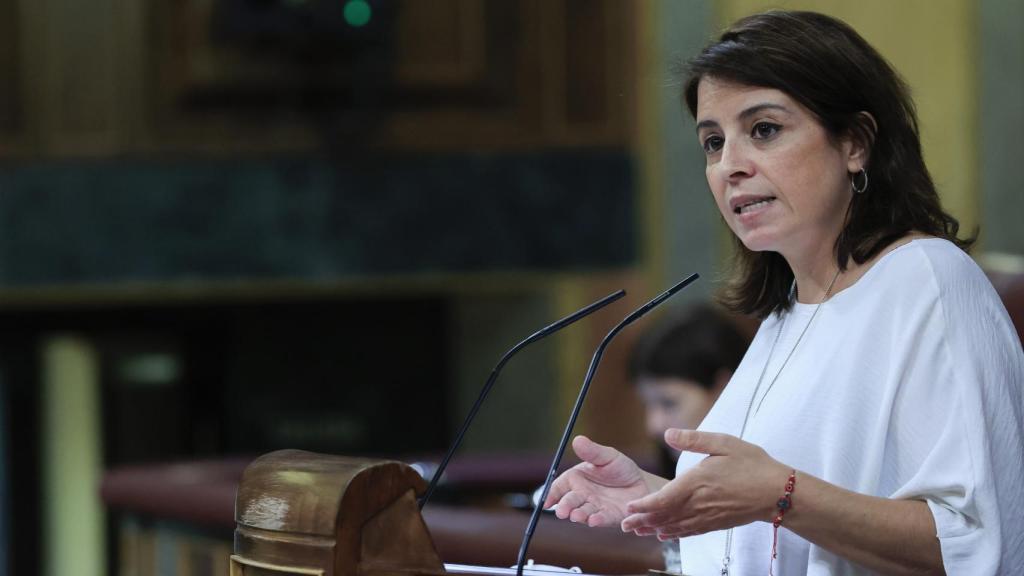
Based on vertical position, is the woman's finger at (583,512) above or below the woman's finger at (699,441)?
below

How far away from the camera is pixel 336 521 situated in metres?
1.38

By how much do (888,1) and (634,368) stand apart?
7.03ft

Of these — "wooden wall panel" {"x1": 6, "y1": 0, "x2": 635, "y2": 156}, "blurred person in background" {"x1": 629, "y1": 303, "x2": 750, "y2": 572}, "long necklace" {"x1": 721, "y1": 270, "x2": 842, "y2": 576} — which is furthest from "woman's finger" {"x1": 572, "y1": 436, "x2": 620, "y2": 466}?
"wooden wall panel" {"x1": 6, "y1": 0, "x2": 635, "y2": 156}

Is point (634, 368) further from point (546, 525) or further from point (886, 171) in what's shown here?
point (886, 171)

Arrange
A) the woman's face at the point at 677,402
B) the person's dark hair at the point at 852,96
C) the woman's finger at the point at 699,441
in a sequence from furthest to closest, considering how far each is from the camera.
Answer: the woman's face at the point at 677,402, the person's dark hair at the point at 852,96, the woman's finger at the point at 699,441

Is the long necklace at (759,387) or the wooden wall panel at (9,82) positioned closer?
the long necklace at (759,387)

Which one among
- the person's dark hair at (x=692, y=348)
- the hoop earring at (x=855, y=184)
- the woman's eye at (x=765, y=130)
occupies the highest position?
the woman's eye at (x=765, y=130)

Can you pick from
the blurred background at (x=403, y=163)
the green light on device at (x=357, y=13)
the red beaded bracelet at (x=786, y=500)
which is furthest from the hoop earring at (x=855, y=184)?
the green light on device at (x=357, y=13)

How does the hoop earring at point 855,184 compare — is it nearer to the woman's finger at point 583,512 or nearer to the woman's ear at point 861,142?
the woman's ear at point 861,142

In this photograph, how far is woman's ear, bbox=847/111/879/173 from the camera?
162cm

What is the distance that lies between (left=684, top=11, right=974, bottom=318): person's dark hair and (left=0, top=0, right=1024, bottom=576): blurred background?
3.85 meters

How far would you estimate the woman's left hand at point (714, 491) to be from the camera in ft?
4.48

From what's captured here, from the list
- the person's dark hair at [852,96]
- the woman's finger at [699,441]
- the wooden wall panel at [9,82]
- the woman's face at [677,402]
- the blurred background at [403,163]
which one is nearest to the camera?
the woman's finger at [699,441]

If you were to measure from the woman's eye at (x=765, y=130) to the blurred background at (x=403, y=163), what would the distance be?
3.91 m
